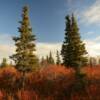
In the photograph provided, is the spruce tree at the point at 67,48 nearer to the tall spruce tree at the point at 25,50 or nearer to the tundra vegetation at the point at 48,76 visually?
the tundra vegetation at the point at 48,76

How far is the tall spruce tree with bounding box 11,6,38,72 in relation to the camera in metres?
28.6

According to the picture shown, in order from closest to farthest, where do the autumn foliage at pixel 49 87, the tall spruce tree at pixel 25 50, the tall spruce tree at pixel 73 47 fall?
the autumn foliage at pixel 49 87
the tall spruce tree at pixel 25 50
the tall spruce tree at pixel 73 47

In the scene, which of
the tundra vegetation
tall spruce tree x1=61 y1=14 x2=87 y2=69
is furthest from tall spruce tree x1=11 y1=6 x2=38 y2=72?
tall spruce tree x1=61 y1=14 x2=87 y2=69

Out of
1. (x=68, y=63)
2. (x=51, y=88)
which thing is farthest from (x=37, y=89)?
Result: (x=68, y=63)

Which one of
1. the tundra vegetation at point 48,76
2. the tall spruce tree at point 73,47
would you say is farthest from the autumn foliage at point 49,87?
the tall spruce tree at point 73,47

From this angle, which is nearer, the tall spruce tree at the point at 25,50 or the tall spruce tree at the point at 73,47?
the tall spruce tree at the point at 25,50

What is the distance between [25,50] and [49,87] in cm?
939

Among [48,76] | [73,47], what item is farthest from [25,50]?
[73,47]

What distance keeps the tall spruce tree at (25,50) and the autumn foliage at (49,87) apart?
119 cm

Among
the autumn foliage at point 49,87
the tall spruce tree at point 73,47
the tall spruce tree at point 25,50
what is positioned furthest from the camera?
the tall spruce tree at point 73,47

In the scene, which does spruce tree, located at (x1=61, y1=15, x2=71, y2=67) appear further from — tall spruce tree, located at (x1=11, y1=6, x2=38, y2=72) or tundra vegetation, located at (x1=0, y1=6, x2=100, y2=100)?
tall spruce tree, located at (x1=11, y1=6, x2=38, y2=72)

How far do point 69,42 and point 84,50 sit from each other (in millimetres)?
2967

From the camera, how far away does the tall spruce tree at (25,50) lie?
2858 cm

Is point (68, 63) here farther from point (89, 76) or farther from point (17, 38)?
point (89, 76)
